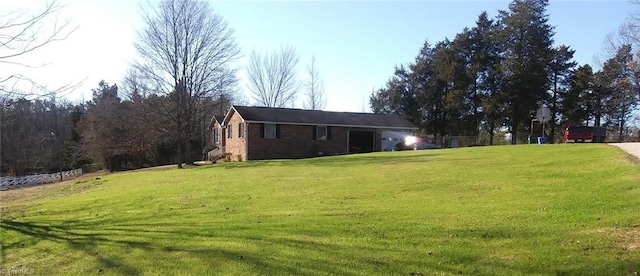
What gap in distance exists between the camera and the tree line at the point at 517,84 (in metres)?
48.9

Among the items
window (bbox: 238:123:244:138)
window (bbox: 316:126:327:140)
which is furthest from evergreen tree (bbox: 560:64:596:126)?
window (bbox: 238:123:244:138)

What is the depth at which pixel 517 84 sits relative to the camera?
49188 millimetres

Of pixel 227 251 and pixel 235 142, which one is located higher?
pixel 235 142

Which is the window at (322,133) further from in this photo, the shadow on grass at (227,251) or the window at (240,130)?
the shadow on grass at (227,251)

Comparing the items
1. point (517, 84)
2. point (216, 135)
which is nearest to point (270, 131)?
point (216, 135)

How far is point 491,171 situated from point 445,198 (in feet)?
15.6

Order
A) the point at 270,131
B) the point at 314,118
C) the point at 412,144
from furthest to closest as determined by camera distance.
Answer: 1. the point at 314,118
2. the point at 412,144
3. the point at 270,131

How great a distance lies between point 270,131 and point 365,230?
95.7 ft

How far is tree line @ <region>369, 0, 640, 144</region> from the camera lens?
48938mm

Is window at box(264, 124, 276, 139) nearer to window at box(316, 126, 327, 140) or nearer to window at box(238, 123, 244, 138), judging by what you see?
window at box(238, 123, 244, 138)

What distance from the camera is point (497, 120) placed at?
168 feet

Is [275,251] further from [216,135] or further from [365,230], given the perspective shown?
[216,135]

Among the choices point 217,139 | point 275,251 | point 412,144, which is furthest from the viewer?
point 217,139

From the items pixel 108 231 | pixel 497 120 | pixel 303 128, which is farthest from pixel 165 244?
pixel 497 120
